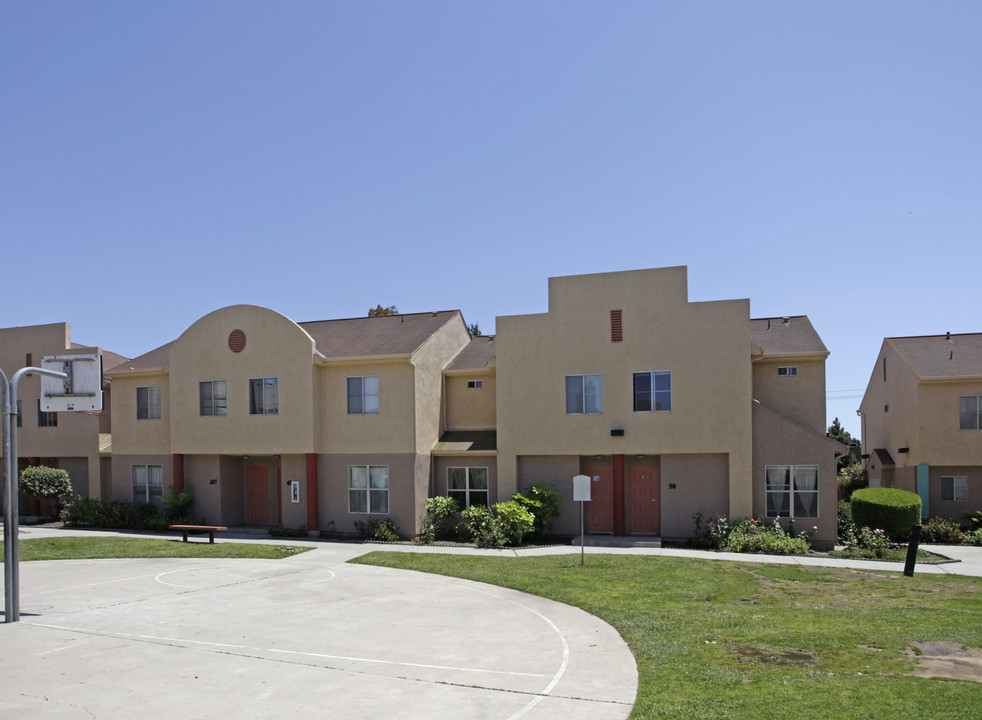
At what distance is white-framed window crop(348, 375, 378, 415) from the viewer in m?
24.9

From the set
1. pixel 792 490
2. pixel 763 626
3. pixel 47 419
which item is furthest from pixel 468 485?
pixel 47 419

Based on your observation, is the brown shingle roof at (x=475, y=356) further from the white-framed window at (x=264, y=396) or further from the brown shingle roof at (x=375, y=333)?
the white-framed window at (x=264, y=396)

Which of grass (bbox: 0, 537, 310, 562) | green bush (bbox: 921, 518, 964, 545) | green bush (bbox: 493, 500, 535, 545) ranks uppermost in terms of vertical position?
green bush (bbox: 493, 500, 535, 545)

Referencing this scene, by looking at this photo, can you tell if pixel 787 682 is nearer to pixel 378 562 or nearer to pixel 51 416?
pixel 378 562

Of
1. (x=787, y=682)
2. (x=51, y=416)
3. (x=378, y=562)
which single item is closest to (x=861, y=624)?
(x=787, y=682)

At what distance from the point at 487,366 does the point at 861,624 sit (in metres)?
15.3

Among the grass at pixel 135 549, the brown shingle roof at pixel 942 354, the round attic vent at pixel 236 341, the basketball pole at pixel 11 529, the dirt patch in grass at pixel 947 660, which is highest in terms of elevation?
the round attic vent at pixel 236 341

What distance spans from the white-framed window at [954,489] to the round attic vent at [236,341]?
25673 millimetres

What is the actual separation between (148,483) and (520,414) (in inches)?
578

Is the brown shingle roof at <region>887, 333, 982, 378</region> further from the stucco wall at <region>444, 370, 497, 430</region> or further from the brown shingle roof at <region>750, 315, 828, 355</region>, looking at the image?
the stucco wall at <region>444, 370, 497, 430</region>

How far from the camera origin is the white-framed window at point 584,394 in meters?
23.6

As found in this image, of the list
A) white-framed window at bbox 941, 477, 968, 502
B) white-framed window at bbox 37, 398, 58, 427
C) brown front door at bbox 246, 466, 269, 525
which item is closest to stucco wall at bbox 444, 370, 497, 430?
brown front door at bbox 246, 466, 269, 525

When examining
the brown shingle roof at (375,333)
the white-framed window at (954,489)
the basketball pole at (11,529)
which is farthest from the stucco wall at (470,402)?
the white-framed window at (954,489)

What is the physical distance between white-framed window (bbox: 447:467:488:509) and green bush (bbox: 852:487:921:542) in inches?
482
